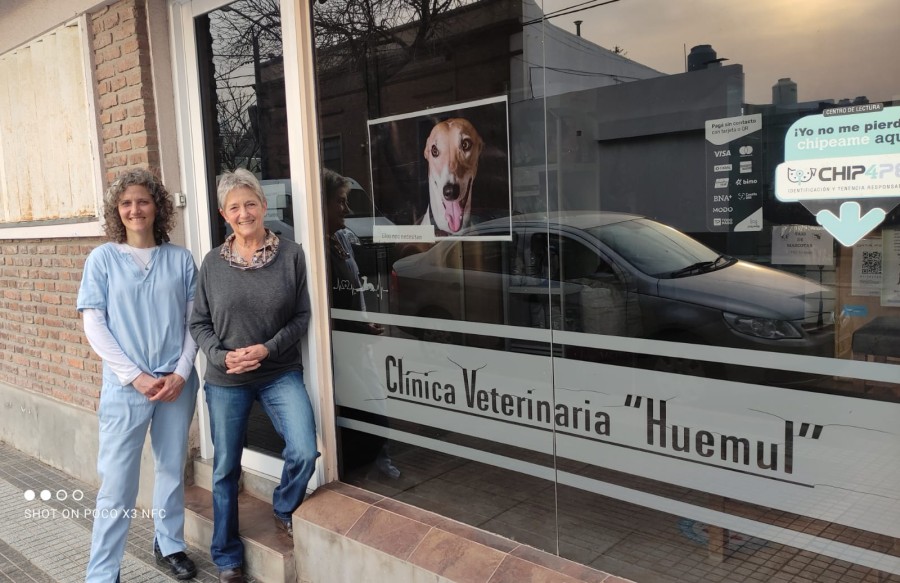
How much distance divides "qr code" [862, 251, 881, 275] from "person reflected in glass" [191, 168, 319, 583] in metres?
2.45

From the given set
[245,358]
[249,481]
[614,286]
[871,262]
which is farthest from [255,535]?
[871,262]

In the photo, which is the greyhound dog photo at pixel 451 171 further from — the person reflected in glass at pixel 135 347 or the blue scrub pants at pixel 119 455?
the blue scrub pants at pixel 119 455

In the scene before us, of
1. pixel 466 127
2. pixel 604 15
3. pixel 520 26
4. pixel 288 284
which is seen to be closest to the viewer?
pixel 604 15

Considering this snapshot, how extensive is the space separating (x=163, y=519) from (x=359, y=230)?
1.91 metres

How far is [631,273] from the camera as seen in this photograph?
105 inches

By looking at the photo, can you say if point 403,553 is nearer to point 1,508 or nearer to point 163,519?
point 163,519

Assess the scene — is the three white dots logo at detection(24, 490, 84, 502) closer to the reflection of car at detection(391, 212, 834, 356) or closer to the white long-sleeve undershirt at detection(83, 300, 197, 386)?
the white long-sleeve undershirt at detection(83, 300, 197, 386)

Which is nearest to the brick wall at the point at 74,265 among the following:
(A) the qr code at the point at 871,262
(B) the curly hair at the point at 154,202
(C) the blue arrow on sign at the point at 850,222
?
(B) the curly hair at the point at 154,202

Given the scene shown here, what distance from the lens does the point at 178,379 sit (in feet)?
11.6

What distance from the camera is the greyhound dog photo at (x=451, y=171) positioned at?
3.12 m

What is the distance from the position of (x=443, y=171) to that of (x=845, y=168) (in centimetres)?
168

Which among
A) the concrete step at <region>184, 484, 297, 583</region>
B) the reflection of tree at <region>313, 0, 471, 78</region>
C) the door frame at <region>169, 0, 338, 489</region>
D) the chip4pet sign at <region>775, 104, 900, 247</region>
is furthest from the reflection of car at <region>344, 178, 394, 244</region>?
the chip4pet sign at <region>775, 104, 900, 247</region>

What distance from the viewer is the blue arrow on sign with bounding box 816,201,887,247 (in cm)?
209

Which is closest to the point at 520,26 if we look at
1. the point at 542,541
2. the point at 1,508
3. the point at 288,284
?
the point at 288,284
